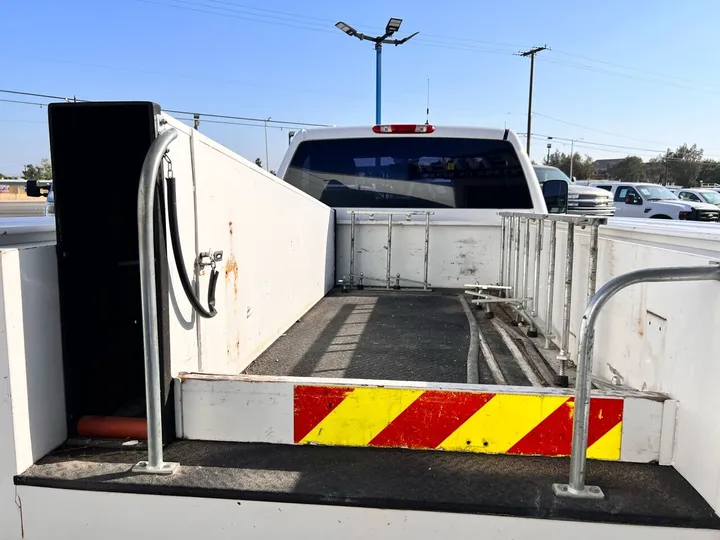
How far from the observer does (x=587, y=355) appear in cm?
150

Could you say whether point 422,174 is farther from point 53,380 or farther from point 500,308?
point 53,380

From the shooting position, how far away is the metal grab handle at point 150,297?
1.60 metres

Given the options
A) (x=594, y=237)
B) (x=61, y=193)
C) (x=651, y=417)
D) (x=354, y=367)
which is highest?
(x=61, y=193)

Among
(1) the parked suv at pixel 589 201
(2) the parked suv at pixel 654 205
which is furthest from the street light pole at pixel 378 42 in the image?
(2) the parked suv at pixel 654 205

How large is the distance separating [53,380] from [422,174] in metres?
3.69

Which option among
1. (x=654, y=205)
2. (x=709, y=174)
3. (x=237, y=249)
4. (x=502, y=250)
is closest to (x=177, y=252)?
(x=237, y=249)

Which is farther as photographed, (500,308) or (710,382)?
(500,308)

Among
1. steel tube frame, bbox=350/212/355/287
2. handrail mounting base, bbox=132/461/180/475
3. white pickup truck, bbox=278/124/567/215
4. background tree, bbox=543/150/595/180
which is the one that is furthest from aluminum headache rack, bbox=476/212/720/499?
background tree, bbox=543/150/595/180

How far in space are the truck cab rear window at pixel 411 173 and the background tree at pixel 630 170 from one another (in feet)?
218

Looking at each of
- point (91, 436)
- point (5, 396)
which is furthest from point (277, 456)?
point (5, 396)

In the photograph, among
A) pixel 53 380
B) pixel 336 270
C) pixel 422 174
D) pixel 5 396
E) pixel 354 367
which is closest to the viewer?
pixel 5 396

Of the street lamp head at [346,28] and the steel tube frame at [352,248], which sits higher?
the street lamp head at [346,28]

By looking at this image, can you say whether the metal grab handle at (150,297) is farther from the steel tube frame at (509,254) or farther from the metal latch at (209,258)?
the steel tube frame at (509,254)

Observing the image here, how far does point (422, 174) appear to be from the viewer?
4.94m
